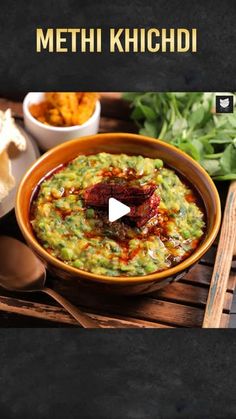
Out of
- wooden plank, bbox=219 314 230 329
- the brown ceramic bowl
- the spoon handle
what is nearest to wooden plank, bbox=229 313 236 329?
wooden plank, bbox=219 314 230 329

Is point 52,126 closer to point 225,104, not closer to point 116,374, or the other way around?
point 225,104

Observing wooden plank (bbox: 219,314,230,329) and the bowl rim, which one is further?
the bowl rim

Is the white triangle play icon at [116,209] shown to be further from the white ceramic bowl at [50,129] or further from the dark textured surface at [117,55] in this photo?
the dark textured surface at [117,55]

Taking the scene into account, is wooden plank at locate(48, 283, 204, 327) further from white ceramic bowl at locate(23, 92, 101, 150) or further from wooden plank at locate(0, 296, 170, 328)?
white ceramic bowl at locate(23, 92, 101, 150)

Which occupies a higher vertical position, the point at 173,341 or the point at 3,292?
the point at 3,292

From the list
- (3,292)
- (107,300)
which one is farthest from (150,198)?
(3,292)

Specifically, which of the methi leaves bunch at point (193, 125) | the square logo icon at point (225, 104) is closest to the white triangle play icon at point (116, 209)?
the methi leaves bunch at point (193, 125)

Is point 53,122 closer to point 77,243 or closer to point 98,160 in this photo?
point 98,160
